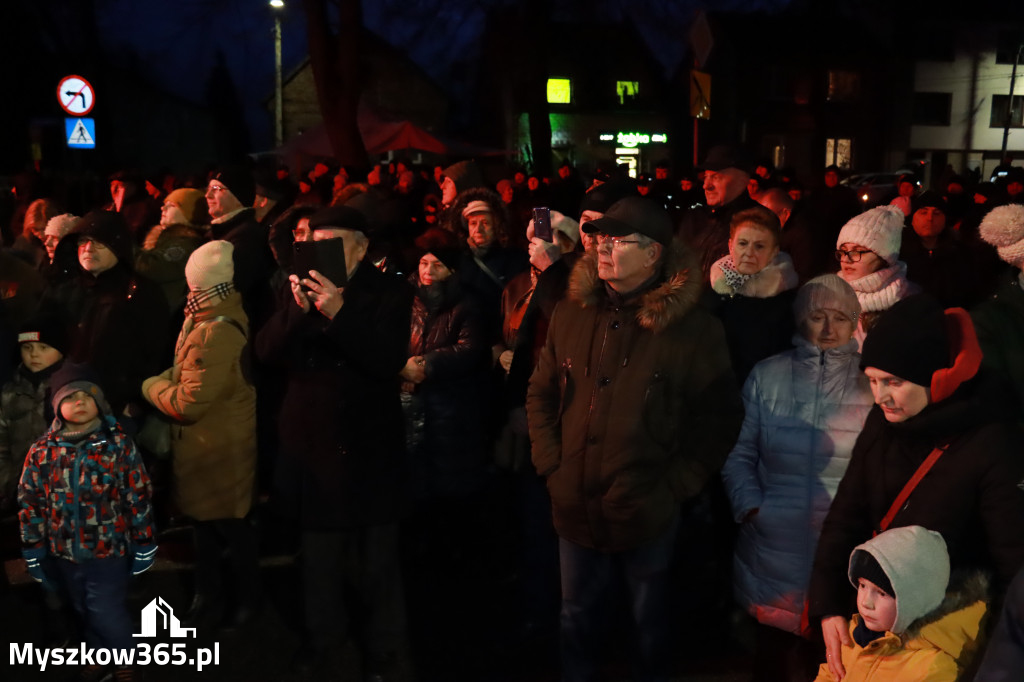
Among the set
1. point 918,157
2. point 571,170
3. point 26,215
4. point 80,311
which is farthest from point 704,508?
point 918,157

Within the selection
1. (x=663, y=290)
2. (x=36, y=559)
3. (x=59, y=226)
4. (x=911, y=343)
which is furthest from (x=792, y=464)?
(x=59, y=226)

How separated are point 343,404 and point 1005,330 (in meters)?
2.98

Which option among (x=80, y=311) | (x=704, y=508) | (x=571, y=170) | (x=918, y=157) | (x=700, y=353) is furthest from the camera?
(x=918, y=157)

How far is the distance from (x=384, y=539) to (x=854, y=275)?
249 centimetres

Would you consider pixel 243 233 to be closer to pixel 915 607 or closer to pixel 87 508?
pixel 87 508

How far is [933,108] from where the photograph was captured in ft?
177

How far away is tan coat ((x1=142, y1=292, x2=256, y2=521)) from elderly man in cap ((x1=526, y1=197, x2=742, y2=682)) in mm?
1519

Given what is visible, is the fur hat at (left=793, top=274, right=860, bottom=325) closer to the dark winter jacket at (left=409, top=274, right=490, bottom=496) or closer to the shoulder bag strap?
the shoulder bag strap

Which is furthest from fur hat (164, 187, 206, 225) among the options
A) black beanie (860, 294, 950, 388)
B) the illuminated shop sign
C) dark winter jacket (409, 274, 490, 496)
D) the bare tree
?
the illuminated shop sign

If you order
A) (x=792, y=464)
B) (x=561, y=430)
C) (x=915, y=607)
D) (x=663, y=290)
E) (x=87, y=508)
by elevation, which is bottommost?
(x=87, y=508)

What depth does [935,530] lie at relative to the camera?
273 cm

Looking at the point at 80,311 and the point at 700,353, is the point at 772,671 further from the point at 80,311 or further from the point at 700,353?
the point at 80,311

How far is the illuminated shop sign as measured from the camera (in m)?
58.2

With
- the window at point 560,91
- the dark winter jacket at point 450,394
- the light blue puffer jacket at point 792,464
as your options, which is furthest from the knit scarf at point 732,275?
the window at point 560,91
